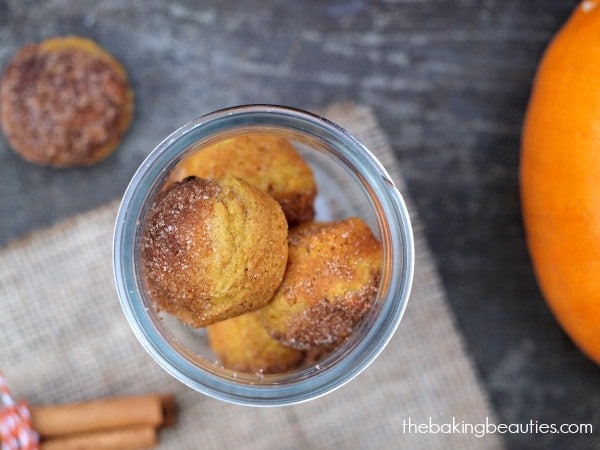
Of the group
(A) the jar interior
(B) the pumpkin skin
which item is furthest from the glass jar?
(B) the pumpkin skin

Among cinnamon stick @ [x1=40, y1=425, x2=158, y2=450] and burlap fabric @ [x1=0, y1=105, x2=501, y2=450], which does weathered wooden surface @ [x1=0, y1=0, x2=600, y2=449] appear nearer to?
burlap fabric @ [x1=0, y1=105, x2=501, y2=450]

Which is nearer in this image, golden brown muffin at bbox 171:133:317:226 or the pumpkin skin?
golden brown muffin at bbox 171:133:317:226

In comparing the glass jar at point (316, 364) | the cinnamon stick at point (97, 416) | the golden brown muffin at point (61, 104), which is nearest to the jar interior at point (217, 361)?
the glass jar at point (316, 364)

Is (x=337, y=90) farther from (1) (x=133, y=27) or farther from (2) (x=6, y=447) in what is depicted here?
(2) (x=6, y=447)

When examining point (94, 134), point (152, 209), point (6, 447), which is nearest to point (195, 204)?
point (152, 209)

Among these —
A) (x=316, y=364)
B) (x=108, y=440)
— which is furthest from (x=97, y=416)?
(x=316, y=364)

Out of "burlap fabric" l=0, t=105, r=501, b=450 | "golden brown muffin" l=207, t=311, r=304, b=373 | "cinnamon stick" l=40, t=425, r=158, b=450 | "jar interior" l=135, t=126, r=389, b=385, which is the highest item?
"jar interior" l=135, t=126, r=389, b=385
